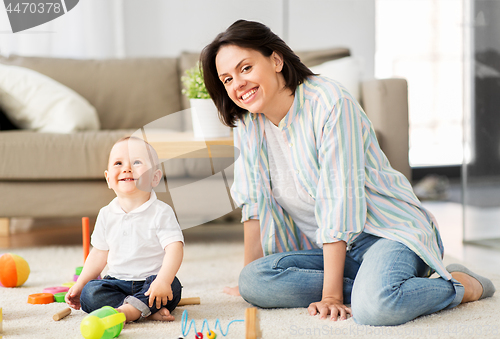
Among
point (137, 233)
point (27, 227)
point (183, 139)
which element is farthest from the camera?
point (27, 227)

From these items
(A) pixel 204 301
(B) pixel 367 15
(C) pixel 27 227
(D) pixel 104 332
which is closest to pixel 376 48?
(B) pixel 367 15

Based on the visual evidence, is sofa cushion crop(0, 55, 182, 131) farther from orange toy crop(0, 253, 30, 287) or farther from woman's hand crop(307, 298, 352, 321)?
woman's hand crop(307, 298, 352, 321)

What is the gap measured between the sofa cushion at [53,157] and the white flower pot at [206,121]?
0.27 metres

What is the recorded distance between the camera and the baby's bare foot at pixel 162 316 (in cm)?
93

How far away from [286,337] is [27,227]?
63.6 inches

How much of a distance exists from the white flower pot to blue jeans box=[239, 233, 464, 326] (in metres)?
0.49

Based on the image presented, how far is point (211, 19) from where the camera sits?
9.05 feet

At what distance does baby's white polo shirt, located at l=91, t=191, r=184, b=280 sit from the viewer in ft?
3.10

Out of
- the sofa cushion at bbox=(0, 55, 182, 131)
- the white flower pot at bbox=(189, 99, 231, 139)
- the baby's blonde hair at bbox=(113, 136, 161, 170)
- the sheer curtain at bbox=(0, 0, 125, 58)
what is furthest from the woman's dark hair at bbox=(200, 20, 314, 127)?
the sheer curtain at bbox=(0, 0, 125, 58)

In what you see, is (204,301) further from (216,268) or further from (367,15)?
(367,15)

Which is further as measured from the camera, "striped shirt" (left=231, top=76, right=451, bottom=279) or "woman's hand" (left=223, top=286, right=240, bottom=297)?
"woman's hand" (left=223, top=286, right=240, bottom=297)

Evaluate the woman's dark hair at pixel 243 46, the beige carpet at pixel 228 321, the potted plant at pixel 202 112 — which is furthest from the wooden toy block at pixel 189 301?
the potted plant at pixel 202 112

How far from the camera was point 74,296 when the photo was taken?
0.96 m

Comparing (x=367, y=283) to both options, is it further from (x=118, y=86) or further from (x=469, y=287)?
(x=118, y=86)
